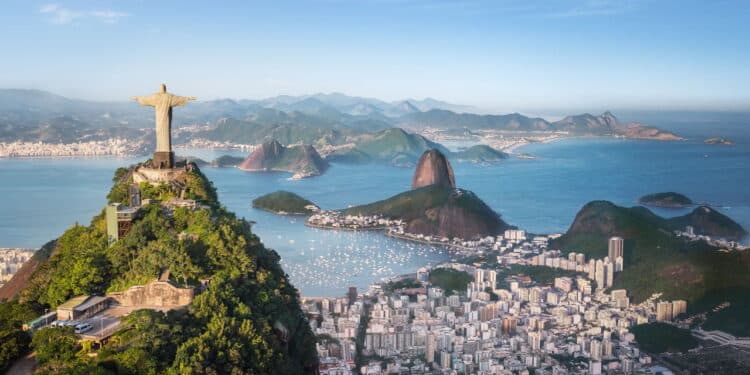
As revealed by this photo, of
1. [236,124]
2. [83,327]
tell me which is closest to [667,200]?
[83,327]

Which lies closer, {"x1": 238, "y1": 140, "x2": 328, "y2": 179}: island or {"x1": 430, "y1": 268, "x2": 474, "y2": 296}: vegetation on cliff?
{"x1": 430, "y1": 268, "x2": 474, "y2": 296}: vegetation on cliff

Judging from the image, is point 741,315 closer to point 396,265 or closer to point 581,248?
point 581,248

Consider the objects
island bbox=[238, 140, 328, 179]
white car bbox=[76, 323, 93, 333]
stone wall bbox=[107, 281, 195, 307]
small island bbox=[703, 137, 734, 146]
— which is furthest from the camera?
small island bbox=[703, 137, 734, 146]

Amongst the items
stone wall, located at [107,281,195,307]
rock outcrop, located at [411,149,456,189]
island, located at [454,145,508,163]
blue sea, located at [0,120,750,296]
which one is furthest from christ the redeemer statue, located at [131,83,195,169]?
island, located at [454,145,508,163]

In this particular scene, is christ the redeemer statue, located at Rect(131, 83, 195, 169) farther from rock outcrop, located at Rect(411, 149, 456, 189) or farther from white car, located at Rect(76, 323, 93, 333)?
rock outcrop, located at Rect(411, 149, 456, 189)

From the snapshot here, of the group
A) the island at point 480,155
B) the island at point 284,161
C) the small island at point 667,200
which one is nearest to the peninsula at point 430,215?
the small island at point 667,200

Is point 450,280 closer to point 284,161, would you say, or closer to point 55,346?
point 55,346
